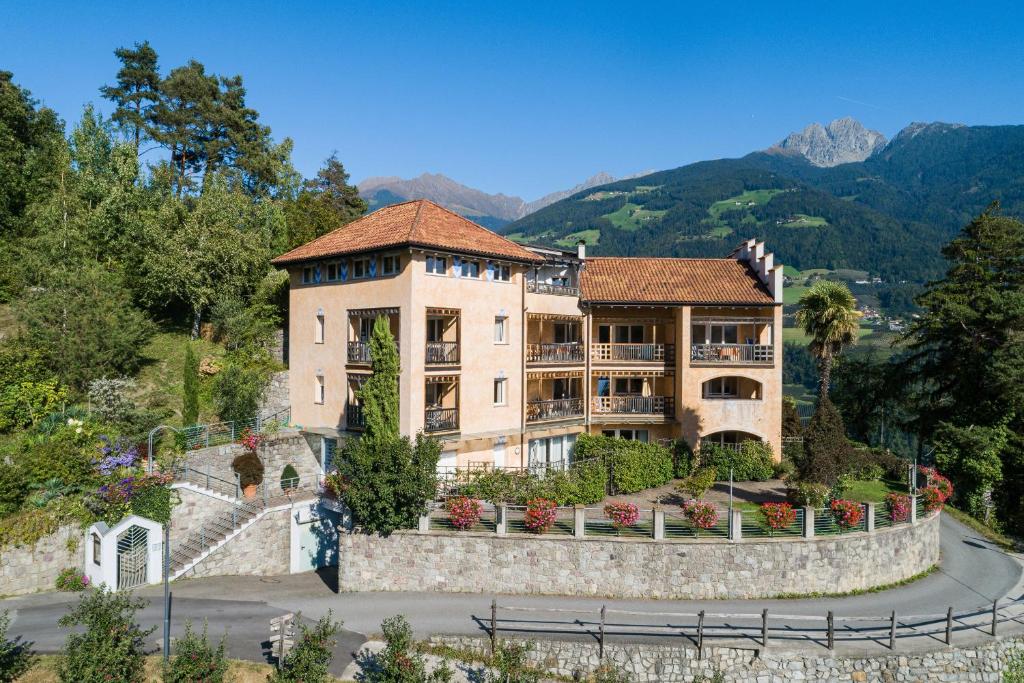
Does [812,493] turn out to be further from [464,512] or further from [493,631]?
[493,631]

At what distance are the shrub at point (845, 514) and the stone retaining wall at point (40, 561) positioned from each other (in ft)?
89.0

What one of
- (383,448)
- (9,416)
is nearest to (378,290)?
(383,448)

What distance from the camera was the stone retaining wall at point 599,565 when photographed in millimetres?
21188

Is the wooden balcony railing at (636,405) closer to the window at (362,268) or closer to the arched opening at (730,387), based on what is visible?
the arched opening at (730,387)

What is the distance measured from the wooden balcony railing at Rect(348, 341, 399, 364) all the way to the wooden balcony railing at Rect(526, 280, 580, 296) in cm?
828

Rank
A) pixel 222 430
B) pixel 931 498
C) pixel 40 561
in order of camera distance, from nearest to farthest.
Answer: pixel 40 561 < pixel 931 498 < pixel 222 430

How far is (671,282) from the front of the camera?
34781 millimetres

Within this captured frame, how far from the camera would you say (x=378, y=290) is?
27.4 meters

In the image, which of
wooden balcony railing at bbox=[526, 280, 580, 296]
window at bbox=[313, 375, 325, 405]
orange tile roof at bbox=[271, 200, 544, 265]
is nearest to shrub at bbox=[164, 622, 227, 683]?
window at bbox=[313, 375, 325, 405]

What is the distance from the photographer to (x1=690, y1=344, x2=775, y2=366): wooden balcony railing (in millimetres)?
32969

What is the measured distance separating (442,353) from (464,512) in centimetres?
780

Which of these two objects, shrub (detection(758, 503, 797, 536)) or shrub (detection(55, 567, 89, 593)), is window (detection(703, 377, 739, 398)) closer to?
shrub (detection(758, 503, 797, 536))

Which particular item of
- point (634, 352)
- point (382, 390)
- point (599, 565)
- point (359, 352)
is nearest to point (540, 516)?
point (599, 565)

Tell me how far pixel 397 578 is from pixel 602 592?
701 centimetres
